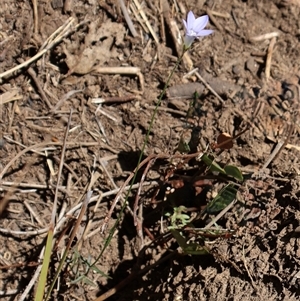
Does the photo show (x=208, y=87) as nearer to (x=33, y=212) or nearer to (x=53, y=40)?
(x=53, y=40)

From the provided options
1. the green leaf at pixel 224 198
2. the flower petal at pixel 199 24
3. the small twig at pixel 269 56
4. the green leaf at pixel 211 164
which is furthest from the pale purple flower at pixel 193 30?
the small twig at pixel 269 56

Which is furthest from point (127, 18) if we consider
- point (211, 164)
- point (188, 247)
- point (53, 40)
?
point (188, 247)

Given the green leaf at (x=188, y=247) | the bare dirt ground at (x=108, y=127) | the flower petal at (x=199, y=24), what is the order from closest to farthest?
1. the flower petal at (x=199, y=24)
2. the green leaf at (x=188, y=247)
3. the bare dirt ground at (x=108, y=127)

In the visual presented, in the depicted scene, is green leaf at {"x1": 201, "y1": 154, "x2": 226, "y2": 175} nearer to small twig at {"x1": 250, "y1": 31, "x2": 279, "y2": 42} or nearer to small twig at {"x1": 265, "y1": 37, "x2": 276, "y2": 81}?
small twig at {"x1": 265, "y1": 37, "x2": 276, "y2": 81}

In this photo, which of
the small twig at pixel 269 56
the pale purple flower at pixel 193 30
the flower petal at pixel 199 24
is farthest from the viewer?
the small twig at pixel 269 56

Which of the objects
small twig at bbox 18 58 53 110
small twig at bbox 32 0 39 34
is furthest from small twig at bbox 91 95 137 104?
small twig at bbox 32 0 39 34

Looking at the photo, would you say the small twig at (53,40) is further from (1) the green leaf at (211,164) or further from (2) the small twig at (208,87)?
(1) the green leaf at (211,164)

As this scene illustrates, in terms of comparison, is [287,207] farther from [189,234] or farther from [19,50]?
[19,50]

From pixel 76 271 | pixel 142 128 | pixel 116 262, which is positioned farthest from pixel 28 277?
pixel 142 128
